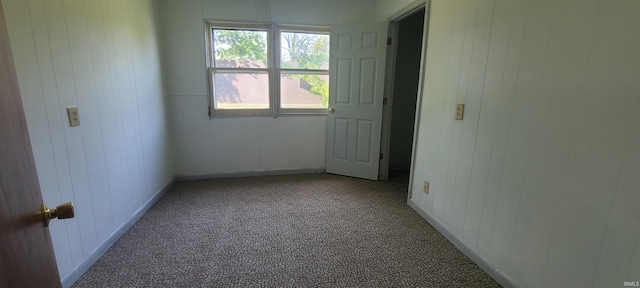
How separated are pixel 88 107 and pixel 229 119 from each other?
1.70 m

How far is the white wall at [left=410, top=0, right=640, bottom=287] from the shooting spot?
1.10 meters

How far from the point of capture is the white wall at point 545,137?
110 centimetres

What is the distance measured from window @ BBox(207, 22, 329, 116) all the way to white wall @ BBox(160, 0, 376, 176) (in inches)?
4.7

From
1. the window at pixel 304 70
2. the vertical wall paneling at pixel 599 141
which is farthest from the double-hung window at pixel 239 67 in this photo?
the vertical wall paneling at pixel 599 141

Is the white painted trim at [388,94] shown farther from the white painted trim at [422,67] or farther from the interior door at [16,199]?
the interior door at [16,199]

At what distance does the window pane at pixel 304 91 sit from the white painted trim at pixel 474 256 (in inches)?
78.6

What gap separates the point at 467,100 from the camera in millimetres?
1967

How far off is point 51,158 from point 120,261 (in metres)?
0.82

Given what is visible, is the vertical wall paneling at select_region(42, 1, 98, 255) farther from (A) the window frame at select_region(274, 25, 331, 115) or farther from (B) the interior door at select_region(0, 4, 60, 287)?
(A) the window frame at select_region(274, 25, 331, 115)

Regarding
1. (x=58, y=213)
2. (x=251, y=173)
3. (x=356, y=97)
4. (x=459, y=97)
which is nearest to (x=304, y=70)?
(x=356, y=97)

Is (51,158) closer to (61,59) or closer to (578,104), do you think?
(61,59)

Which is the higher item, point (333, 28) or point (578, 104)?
point (333, 28)

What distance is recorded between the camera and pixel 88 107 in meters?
1.82

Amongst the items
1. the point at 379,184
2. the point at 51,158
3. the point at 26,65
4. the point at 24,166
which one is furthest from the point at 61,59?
the point at 379,184
